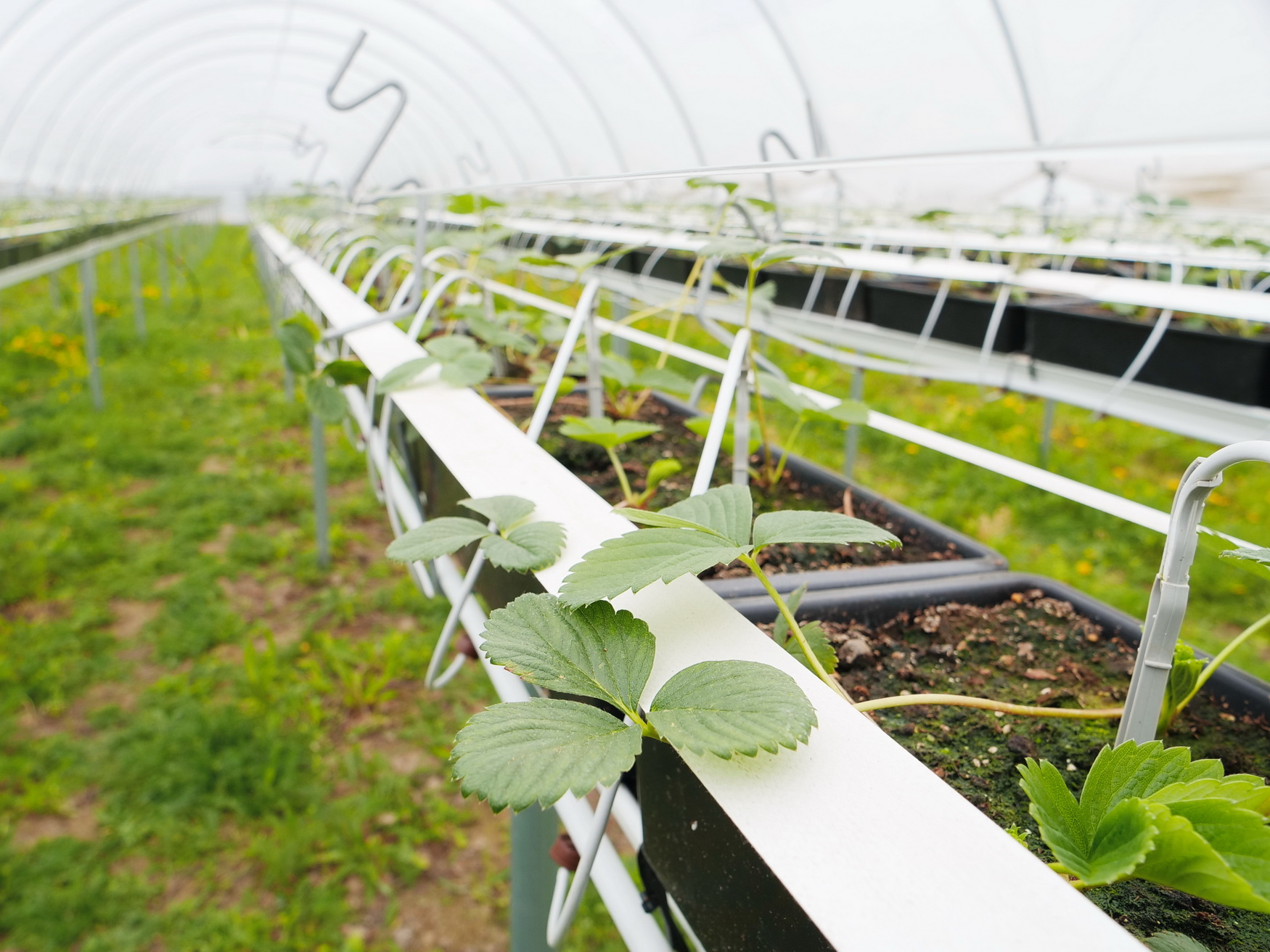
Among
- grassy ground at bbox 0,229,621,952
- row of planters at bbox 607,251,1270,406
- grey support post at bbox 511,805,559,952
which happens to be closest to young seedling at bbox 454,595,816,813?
grey support post at bbox 511,805,559,952

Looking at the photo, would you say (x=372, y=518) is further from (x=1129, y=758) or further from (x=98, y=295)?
(x=98, y=295)

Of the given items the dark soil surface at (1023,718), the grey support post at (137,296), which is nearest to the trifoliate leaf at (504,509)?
the dark soil surface at (1023,718)

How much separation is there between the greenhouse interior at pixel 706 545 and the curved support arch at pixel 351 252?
18 millimetres

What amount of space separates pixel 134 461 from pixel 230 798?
1.75m

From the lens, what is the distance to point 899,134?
3.37m

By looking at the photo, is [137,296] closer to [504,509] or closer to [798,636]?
[504,509]

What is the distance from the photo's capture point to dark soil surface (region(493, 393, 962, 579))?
0.65 m

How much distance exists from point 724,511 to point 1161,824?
0.68 feet

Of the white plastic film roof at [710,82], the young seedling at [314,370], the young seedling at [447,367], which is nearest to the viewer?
the young seedling at [447,367]

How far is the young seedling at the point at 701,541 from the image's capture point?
1.06 ft

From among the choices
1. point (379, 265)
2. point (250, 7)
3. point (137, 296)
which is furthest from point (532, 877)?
point (250, 7)

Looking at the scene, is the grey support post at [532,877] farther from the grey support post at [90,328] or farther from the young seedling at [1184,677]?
the grey support post at [90,328]

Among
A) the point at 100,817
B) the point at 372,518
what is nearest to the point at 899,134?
the point at 372,518

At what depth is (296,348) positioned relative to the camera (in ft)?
2.97
